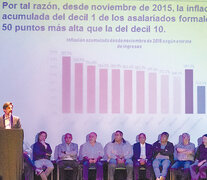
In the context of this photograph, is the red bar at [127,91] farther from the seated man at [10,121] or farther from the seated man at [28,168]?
the seated man at [10,121]

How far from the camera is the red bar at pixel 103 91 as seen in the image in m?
6.96

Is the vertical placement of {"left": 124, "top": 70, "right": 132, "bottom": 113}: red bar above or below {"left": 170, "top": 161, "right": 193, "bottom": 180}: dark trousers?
above

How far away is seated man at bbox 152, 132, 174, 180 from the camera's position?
666 centimetres

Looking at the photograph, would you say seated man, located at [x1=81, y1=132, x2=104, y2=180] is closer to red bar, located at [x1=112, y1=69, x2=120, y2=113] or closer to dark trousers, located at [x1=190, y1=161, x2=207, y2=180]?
red bar, located at [x1=112, y1=69, x2=120, y2=113]

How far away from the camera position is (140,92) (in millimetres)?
7023

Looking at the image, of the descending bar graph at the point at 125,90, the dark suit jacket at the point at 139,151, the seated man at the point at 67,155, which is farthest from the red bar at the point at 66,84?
the dark suit jacket at the point at 139,151

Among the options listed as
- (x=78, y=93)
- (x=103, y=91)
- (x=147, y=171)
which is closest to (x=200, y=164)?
(x=147, y=171)

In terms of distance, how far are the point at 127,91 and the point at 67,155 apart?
1412 mm

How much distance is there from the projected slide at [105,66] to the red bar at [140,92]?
16mm

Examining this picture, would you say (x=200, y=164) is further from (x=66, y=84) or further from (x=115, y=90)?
(x=66, y=84)

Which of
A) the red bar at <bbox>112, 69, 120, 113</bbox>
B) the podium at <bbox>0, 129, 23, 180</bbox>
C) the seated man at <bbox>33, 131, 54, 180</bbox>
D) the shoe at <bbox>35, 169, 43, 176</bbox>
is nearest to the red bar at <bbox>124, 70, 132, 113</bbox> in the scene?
the red bar at <bbox>112, 69, 120, 113</bbox>

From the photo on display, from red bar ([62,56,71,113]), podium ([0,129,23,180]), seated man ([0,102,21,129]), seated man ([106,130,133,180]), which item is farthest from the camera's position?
red bar ([62,56,71,113])

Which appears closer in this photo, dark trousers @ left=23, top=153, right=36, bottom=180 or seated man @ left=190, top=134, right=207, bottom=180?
dark trousers @ left=23, top=153, right=36, bottom=180

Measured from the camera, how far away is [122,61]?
6977 millimetres
